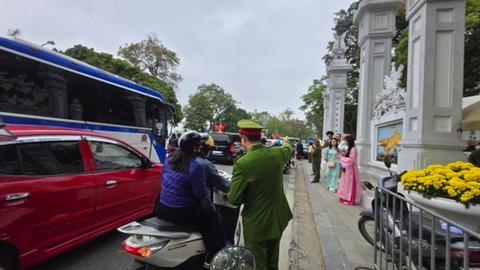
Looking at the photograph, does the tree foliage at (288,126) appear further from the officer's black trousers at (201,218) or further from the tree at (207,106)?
the officer's black trousers at (201,218)

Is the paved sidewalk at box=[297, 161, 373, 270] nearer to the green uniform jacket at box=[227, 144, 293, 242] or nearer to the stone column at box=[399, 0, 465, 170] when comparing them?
the stone column at box=[399, 0, 465, 170]

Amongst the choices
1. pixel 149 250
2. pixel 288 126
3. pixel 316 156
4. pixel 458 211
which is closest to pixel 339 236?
pixel 458 211

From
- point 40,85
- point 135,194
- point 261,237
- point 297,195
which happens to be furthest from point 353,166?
point 40,85

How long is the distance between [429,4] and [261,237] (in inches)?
194

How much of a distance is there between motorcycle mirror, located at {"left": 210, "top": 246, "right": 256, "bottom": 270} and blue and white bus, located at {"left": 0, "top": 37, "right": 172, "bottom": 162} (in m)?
5.49

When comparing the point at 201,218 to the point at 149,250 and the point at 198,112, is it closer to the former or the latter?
the point at 149,250

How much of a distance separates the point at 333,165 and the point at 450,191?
6.36m

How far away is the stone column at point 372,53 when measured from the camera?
10.3 meters

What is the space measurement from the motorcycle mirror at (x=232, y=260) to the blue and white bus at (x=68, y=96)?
5.49 metres

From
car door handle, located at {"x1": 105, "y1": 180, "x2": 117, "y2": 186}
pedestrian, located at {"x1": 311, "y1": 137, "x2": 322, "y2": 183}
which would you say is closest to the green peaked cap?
car door handle, located at {"x1": 105, "y1": 180, "x2": 117, "y2": 186}

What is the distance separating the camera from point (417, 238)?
2.88 metres

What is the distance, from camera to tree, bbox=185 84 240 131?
5941 cm

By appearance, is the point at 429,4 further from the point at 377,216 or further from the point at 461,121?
the point at 377,216

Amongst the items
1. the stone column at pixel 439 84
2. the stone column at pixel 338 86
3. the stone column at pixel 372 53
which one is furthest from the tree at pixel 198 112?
the stone column at pixel 439 84
